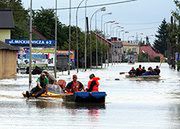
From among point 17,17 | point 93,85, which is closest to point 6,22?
point 17,17

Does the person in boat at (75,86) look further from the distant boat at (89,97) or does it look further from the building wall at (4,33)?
the building wall at (4,33)

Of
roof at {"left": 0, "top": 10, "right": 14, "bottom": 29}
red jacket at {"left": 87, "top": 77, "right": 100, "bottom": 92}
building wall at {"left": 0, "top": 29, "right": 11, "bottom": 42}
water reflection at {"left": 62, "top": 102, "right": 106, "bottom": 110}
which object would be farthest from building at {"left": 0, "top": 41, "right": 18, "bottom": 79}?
water reflection at {"left": 62, "top": 102, "right": 106, "bottom": 110}

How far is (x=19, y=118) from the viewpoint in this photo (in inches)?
779

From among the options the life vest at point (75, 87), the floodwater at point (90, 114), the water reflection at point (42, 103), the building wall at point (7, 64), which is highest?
the building wall at point (7, 64)

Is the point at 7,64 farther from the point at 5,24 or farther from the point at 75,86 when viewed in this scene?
the point at 75,86

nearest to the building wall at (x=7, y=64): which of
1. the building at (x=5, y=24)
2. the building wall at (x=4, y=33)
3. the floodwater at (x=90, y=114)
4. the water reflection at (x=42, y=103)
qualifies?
the building at (x=5, y=24)

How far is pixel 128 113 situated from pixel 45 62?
165 ft

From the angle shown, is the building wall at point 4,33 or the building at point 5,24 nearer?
the building at point 5,24

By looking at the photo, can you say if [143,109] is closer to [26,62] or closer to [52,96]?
[52,96]

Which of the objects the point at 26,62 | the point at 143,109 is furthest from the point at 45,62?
the point at 143,109

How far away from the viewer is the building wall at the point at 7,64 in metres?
58.4

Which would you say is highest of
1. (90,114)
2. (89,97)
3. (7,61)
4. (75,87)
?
A: (7,61)

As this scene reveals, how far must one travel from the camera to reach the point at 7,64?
61.1 metres

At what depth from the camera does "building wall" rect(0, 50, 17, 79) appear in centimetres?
5836
